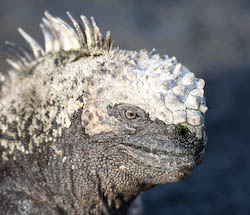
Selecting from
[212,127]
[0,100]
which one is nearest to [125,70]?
[0,100]

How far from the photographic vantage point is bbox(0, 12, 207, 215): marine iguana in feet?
8.16

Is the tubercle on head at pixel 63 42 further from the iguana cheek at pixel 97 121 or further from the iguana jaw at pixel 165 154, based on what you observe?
the iguana jaw at pixel 165 154

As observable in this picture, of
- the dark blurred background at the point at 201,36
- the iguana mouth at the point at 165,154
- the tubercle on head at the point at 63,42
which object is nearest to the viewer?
the iguana mouth at the point at 165,154

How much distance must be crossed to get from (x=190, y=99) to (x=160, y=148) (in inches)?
12.5

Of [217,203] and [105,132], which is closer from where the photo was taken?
[105,132]

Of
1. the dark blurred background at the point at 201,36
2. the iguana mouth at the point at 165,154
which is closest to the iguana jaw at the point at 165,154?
the iguana mouth at the point at 165,154

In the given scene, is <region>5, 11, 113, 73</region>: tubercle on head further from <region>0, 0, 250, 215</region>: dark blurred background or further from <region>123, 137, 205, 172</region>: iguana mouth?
<region>0, 0, 250, 215</region>: dark blurred background

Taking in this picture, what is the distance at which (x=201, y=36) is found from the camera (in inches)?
390

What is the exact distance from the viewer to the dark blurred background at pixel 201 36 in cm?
797

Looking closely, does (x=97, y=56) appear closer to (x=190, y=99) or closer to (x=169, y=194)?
(x=190, y=99)

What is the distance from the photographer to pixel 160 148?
2.49 meters

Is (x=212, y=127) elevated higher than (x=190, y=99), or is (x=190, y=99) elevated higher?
(x=212, y=127)

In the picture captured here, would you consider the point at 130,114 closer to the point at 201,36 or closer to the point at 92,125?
the point at 92,125

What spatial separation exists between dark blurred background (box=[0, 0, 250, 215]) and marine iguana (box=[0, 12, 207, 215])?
4496 millimetres
